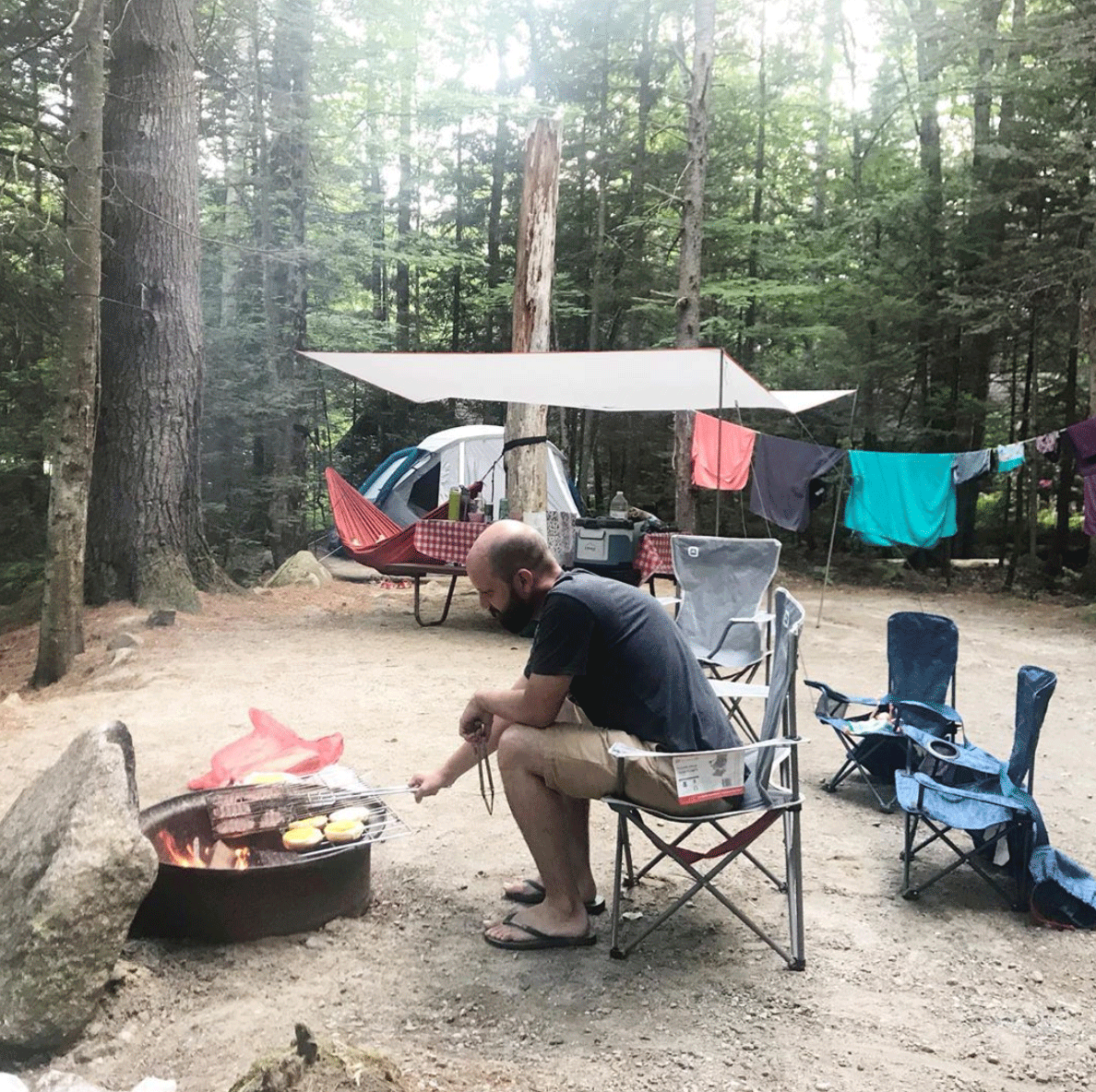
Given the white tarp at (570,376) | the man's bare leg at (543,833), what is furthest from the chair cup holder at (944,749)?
the white tarp at (570,376)

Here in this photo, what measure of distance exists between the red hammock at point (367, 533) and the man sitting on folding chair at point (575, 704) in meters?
3.92

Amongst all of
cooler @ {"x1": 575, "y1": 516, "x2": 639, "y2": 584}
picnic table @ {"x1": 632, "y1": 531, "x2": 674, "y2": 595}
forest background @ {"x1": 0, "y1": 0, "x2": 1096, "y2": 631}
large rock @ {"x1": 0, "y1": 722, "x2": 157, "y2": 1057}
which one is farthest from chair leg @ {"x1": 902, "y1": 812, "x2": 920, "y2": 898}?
forest background @ {"x1": 0, "y1": 0, "x2": 1096, "y2": 631}

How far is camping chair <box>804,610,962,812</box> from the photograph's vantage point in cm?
311

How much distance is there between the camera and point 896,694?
11.0 ft

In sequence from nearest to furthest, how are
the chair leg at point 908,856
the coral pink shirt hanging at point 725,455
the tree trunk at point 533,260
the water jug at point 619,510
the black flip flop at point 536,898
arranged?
the black flip flop at point 536,898, the chair leg at point 908,856, the water jug at point 619,510, the tree trunk at point 533,260, the coral pink shirt hanging at point 725,455

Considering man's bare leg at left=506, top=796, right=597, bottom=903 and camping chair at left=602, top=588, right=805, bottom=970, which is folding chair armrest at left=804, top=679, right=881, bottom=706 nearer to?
camping chair at left=602, top=588, right=805, bottom=970

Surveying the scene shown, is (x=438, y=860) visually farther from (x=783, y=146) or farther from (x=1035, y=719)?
(x=783, y=146)

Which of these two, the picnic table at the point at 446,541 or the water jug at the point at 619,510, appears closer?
the picnic table at the point at 446,541

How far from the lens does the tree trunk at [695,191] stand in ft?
26.9

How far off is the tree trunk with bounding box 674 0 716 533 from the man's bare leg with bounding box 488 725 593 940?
639 centimetres

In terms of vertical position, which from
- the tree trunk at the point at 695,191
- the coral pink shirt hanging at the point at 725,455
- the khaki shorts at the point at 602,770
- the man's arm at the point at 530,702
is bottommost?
the khaki shorts at the point at 602,770

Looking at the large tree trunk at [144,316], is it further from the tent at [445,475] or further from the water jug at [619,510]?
the tent at [445,475]

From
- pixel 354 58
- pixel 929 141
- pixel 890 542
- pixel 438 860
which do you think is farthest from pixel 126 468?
pixel 929 141

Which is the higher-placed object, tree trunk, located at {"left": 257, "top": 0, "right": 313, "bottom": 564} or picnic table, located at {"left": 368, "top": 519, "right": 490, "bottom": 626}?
tree trunk, located at {"left": 257, "top": 0, "right": 313, "bottom": 564}
